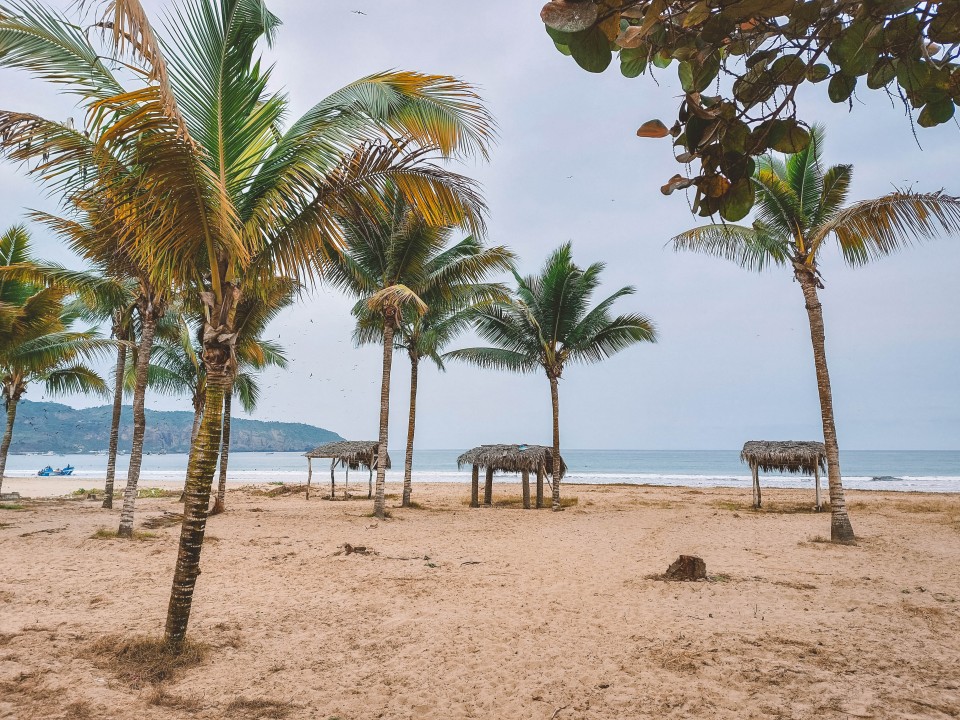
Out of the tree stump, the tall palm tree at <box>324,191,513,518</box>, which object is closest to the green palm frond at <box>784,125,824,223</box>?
the tall palm tree at <box>324,191,513,518</box>

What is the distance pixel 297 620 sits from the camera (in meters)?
5.10

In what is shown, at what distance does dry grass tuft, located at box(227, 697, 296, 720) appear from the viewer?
329 cm

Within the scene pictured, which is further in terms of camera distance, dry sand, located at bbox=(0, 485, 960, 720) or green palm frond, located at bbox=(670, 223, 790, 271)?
green palm frond, located at bbox=(670, 223, 790, 271)

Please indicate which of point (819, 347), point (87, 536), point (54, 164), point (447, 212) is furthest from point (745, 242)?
point (87, 536)

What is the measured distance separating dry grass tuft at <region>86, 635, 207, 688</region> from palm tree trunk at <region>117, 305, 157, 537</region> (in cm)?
527

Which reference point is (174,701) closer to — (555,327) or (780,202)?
(780,202)

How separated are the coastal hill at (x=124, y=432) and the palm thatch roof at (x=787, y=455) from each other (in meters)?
115

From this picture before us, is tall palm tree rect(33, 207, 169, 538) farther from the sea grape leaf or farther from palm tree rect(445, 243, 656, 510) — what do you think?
palm tree rect(445, 243, 656, 510)

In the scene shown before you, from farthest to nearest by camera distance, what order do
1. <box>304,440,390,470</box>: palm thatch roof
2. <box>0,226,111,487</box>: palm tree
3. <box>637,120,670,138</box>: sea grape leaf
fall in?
<box>304,440,390,470</box>: palm thatch roof
<box>0,226,111,487</box>: palm tree
<box>637,120,670,138</box>: sea grape leaf

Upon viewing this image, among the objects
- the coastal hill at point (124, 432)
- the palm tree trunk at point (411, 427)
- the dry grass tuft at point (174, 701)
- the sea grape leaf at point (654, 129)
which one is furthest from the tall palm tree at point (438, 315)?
the coastal hill at point (124, 432)

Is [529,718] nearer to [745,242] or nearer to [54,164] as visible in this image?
[54,164]

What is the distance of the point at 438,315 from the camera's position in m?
16.2

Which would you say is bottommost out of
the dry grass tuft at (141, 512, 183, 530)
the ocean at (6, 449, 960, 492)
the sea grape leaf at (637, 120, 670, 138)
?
the ocean at (6, 449, 960, 492)

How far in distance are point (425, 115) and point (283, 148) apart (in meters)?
1.22
